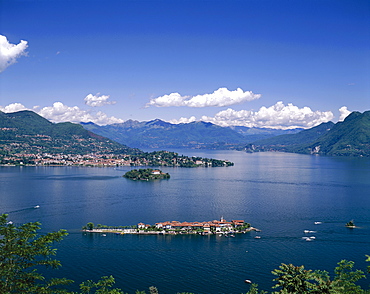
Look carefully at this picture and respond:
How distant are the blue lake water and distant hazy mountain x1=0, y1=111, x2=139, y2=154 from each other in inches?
1898

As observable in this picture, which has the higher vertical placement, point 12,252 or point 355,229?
point 12,252

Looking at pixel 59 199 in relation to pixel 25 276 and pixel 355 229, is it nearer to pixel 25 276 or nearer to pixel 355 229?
pixel 355 229

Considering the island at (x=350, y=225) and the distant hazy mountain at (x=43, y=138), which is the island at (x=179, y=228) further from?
the distant hazy mountain at (x=43, y=138)

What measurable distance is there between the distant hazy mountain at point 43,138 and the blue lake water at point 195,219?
158 feet

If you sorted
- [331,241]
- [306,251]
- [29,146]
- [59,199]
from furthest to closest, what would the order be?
[29,146] < [59,199] < [331,241] < [306,251]

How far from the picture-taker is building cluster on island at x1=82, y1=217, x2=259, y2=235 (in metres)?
24.1

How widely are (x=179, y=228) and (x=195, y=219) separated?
3175mm

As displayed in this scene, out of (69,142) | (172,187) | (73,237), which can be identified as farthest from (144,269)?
(69,142)

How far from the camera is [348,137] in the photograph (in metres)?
127

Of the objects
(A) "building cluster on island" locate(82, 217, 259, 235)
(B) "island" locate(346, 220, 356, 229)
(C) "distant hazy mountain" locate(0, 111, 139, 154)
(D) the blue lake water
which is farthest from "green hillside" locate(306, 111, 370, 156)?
(A) "building cluster on island" locate(82, 217, 259, 235)

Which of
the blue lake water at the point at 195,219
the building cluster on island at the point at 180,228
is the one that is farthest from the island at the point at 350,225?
the building cluster on island at the point at 180,228

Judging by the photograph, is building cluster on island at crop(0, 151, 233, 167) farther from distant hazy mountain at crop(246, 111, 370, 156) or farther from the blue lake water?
distant hazy mountain at crop(246, 111, 370, 156)

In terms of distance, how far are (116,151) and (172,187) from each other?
64.4 metres

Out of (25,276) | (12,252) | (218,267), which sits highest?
(12,252)
